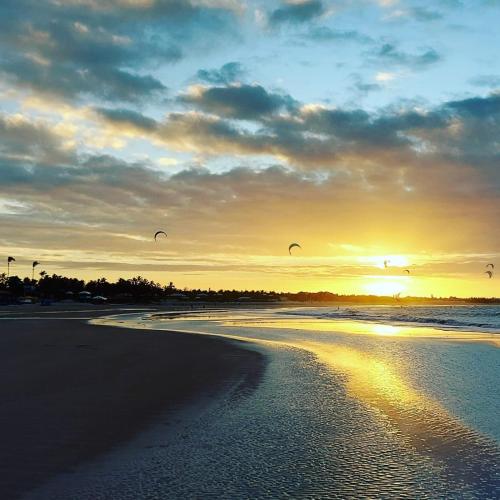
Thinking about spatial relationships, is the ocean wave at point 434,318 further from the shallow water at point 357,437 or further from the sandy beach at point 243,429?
the sandy beach at point 243,429

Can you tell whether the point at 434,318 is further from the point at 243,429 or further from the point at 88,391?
the point at 243,429

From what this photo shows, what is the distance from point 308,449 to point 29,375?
10732mm

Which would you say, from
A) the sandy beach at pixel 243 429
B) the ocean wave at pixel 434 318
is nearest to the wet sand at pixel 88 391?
the sandy beach at pixel 243 429

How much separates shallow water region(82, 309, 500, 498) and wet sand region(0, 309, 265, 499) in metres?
1.45

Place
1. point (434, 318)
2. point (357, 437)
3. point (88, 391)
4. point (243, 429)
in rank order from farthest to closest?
point (434, 318), point (88, 391), point (243, 429), point (357, 437)

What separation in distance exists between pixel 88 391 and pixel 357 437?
24.3 ft

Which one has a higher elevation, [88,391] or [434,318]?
[434,318]

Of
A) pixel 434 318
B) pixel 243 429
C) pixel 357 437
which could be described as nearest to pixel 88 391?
pixel 243 429

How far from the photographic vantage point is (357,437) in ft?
33.5

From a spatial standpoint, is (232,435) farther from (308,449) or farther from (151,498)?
(151,498)

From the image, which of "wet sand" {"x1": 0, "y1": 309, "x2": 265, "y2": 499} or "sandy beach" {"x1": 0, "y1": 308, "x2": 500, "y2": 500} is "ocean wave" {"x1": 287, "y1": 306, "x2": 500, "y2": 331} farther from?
"sandy beach" {"x1": 0, "y1": 308, "x2": 500, "y2": 500}

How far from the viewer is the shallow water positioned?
759 cm

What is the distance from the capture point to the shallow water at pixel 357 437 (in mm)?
7590

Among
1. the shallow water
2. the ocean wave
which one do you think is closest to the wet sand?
the shallow water
